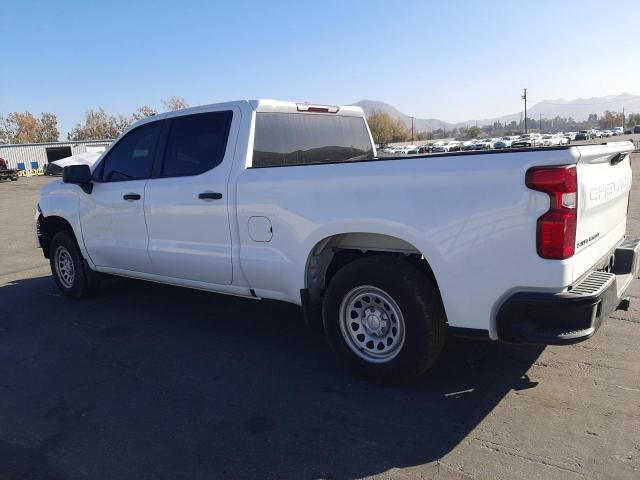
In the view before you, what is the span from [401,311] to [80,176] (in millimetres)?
3982

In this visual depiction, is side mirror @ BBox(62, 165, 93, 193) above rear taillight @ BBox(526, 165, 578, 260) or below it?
above

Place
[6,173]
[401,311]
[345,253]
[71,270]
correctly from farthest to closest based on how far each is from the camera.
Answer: [6,173], [71,270], [345,253], [401,311]

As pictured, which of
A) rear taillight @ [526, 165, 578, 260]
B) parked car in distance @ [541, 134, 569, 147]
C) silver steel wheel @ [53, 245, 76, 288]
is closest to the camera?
rear taillight @ [526, 165, 578, 260]

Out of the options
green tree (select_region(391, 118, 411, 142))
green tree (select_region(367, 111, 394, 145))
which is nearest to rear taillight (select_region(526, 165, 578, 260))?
green tree (select_region(367, 111, 394, 145))

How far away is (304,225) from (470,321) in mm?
1359

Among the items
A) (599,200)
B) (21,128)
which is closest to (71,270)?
(599,200)

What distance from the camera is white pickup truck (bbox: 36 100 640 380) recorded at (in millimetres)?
3057

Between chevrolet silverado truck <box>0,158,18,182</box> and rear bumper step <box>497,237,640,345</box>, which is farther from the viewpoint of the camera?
chevrolet silverado truck <box>0,158,18,182</box>

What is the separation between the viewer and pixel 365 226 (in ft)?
11.9

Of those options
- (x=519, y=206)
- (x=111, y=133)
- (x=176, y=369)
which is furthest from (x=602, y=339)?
(x=111, y=133)

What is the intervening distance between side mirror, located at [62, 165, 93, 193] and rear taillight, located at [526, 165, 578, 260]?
15.2 ft

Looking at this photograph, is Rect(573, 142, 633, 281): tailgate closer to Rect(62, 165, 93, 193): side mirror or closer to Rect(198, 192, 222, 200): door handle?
Rect(198, 192, 222, 200): door handle

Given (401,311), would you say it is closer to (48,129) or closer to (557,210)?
(557,210)

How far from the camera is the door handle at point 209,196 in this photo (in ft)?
14.8
